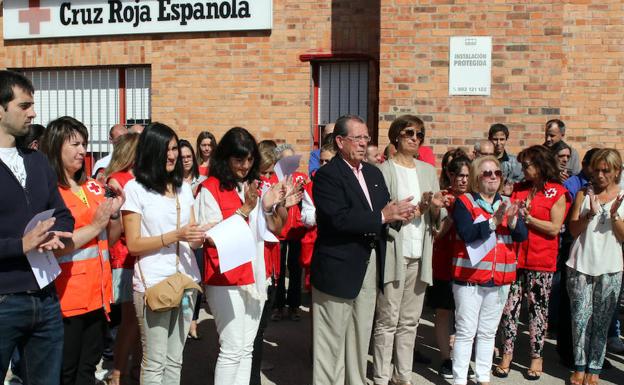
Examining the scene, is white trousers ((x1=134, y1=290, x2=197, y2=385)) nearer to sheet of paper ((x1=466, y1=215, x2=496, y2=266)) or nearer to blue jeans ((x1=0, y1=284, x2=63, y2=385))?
blue jeans ((x1=0, y1=284, x2=63, y2=385))

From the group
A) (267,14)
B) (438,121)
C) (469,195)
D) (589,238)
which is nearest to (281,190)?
(469,195)

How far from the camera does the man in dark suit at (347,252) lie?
4.64m

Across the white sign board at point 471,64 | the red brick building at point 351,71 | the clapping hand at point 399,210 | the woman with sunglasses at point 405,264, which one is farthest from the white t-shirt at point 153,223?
the white sign board at point 471,64

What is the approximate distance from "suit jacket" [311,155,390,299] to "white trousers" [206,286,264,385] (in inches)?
23.1

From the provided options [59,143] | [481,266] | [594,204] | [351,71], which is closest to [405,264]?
[481,266]

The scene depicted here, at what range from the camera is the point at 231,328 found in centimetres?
439

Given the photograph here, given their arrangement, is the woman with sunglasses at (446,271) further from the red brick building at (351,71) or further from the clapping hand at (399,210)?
the red brick building at (351,71)

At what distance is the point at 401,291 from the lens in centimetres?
530

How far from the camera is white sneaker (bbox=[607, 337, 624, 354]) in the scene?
6.62m

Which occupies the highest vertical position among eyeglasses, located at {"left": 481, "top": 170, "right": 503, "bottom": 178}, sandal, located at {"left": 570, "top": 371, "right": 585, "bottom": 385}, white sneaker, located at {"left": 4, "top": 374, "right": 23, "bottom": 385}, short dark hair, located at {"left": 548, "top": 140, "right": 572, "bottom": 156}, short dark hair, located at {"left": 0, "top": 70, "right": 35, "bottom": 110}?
short dark hair, located at {"left": 0, "top": 70, "right": 35, "bottom": 110}

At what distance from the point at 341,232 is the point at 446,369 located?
202 cm

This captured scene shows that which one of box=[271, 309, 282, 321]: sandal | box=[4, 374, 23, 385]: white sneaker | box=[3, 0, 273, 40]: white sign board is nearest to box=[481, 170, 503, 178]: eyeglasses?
box=[271, 309, 282, 321]: sandal

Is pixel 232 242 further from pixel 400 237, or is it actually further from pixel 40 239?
pixel 400 237

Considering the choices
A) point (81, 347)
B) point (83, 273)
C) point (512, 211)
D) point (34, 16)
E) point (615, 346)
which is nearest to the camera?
point (83, 273)
